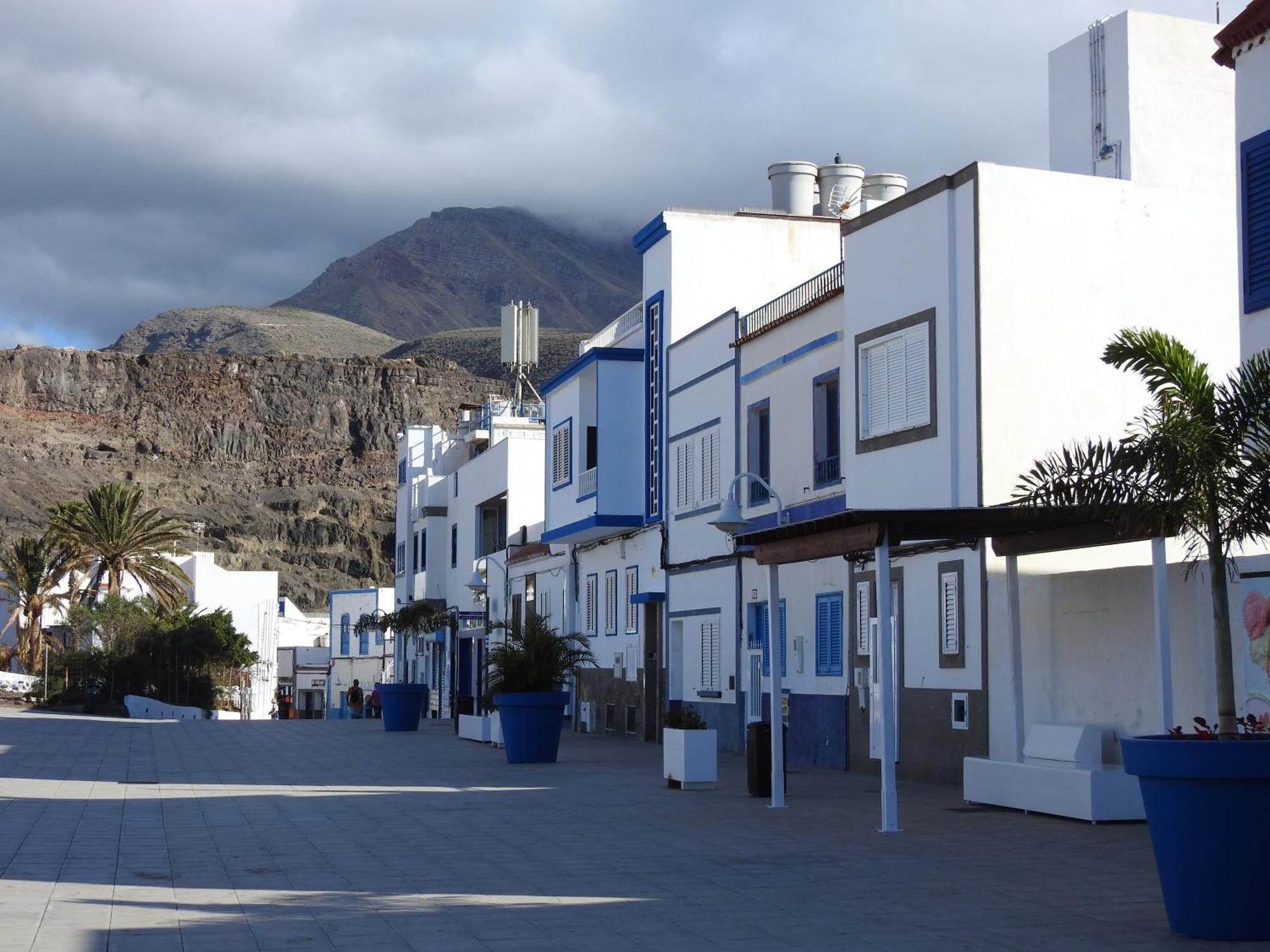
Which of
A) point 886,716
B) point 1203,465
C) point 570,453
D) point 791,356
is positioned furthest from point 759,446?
point 1203,465

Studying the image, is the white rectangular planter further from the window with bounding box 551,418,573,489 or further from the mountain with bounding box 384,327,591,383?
the mountain with bounding box 384,327,591,383

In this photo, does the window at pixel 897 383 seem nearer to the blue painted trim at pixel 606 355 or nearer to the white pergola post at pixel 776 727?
the white pergola post at pixel 776 727

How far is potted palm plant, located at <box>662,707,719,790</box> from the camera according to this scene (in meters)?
18.0

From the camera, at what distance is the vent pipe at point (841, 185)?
30.7 metres

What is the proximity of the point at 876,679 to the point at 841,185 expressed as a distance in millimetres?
13825

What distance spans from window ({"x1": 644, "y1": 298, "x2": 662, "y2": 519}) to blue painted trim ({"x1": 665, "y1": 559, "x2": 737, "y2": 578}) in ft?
4.72

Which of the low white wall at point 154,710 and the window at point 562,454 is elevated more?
the window at point 562,454

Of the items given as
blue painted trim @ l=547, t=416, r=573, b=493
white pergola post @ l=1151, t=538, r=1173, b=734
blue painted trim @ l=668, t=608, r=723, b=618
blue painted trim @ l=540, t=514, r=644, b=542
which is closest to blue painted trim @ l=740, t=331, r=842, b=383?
blue painted trim @ l=668, t=608, r=723, b=618

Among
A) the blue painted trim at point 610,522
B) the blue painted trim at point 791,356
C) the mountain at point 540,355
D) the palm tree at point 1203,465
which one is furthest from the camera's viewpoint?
the mountain at point 540,355

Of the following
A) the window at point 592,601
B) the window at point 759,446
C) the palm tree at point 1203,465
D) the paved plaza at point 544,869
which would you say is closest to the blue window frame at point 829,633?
the paved plaza at point 544,869

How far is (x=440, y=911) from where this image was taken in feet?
31.3

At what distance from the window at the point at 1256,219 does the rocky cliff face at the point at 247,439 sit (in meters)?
124

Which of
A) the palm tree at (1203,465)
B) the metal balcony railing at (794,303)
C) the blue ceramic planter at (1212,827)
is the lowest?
the blue ceramic planter at (1212,827)

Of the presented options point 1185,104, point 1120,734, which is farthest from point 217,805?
point 1185,104
